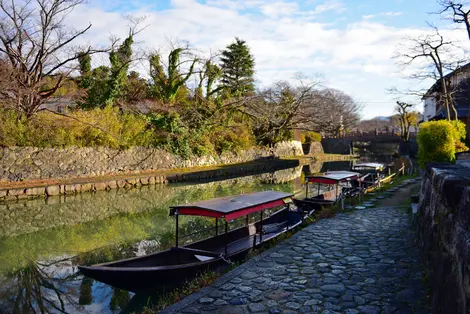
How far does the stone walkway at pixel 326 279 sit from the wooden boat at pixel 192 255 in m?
0.81

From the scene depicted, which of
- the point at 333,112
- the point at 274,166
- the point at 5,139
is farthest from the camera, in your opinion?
the point at 333,112

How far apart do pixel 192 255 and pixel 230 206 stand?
123 cm

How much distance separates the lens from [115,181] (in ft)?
65.4

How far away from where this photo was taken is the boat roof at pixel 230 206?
6.98 metres

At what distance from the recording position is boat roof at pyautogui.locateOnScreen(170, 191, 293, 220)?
6.98 meters

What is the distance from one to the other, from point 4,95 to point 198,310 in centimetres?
1873

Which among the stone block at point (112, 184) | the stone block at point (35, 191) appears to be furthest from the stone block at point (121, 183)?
the stone block at point (35, 191)

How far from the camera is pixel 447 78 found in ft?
82.3

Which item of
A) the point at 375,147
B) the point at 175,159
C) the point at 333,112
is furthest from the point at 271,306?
the point at 375,147

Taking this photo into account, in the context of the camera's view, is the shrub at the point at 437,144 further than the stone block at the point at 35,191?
No

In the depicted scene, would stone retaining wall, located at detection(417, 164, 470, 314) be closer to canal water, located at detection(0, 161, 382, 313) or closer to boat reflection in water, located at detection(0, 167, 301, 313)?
boat reflection in water, located at detection(0, 167, 301, 313)

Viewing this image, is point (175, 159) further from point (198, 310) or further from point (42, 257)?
point (198, 310)

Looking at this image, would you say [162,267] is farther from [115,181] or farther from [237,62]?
[237,62]

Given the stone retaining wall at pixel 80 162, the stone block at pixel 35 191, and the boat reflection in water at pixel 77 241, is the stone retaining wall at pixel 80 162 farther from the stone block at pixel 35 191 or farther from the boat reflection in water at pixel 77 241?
the boat reflection in water at pixel 77 241
